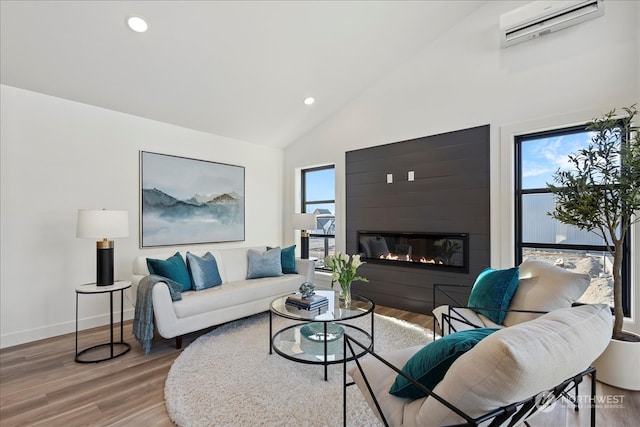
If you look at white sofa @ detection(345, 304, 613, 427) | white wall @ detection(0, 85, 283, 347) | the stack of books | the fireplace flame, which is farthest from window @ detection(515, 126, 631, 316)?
white wall @ detection(0, 85, 283, 347)

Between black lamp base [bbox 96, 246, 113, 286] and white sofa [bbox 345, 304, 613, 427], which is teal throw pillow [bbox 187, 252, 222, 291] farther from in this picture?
white sofa [bbox 345, 304, 613, 427]

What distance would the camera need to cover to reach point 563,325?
105cm

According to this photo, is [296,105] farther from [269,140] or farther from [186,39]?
[186,39]

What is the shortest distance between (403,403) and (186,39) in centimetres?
355

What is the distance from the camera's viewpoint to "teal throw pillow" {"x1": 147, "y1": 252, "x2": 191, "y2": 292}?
3.12 m

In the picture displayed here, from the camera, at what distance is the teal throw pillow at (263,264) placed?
4.06 meters

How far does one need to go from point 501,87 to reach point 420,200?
157 cm

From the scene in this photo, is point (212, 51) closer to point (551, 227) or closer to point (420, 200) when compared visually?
point (420, 200)

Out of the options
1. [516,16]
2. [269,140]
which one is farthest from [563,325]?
[269,140]

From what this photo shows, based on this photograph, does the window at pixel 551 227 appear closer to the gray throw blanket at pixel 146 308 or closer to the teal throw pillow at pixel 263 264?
the teal throw pillow at pixel 263 264

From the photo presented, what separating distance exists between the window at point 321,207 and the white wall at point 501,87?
84cm

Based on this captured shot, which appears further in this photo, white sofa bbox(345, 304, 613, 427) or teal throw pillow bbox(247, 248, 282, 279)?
teal throw pillow bbox(247, 248, 282, 279)

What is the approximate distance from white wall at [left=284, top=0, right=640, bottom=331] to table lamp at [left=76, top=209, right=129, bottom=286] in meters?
3.32

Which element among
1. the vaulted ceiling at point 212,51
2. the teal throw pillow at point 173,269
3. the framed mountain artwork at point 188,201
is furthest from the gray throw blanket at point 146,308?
the vaulted ceiling at point 212,51
